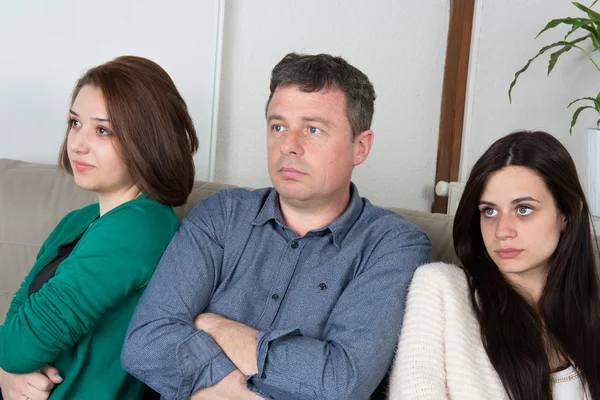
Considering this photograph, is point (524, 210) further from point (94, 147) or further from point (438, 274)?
point (94, 147)

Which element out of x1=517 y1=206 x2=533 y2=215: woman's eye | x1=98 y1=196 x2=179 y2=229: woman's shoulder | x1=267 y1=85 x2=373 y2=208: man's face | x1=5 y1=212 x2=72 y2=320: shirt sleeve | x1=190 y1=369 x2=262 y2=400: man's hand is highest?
x1=267 y1=85 x2=373 y2=208: man's face

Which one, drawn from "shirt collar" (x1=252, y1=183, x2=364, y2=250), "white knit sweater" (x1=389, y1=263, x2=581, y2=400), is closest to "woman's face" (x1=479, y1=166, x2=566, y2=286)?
"white knit sweater" (x1=389, y1=263, x2=581, y2=400)

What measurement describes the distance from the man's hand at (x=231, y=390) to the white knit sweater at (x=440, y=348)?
295 mm

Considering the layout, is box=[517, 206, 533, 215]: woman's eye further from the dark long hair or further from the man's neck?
the man's neck

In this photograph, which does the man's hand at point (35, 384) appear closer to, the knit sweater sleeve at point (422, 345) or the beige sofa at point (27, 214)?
the beige sofa at point (27, 214)

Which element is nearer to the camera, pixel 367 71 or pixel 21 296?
pixel 21 296

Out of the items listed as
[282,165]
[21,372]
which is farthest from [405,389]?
[21,372]

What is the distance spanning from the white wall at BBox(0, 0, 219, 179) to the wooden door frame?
42.6 inches

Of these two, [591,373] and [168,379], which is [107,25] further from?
[591,373]

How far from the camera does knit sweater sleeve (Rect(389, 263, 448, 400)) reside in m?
1.55

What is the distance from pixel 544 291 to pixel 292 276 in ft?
1.85

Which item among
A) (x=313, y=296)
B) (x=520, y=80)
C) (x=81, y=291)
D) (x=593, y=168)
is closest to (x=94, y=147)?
(x=81, y=291)

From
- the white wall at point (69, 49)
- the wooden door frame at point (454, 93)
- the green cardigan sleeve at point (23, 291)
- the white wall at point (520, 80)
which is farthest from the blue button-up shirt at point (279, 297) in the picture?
the wooden door frame at point (454, 93)

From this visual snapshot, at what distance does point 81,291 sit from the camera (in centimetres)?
166
